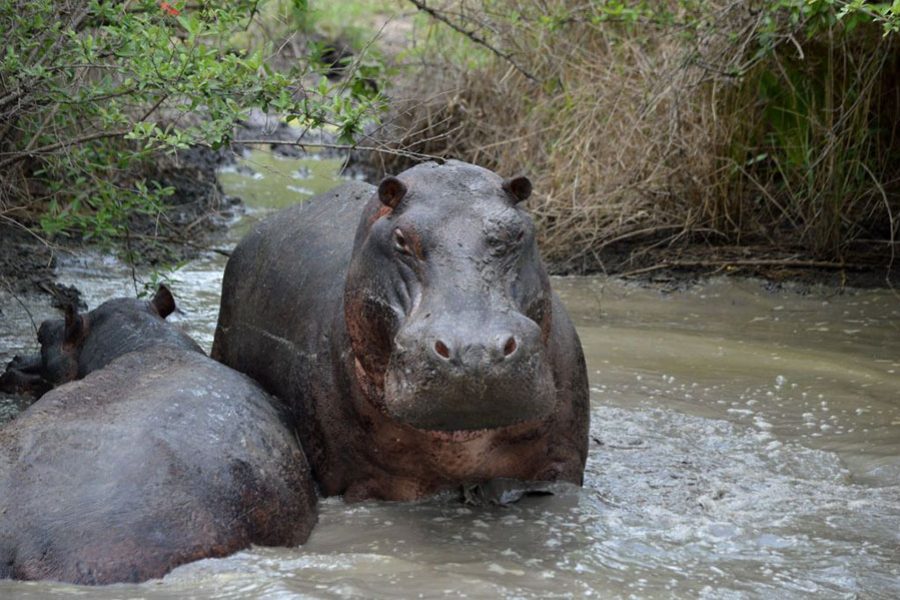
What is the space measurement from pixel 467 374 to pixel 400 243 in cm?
63

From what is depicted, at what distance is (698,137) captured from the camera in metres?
8.84

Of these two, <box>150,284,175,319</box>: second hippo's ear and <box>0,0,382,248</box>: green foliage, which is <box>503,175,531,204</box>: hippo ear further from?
<box>150,284,175,319</box>: second hippo's ear

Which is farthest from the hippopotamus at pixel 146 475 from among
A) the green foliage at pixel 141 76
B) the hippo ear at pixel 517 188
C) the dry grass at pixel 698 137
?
the dry grass at pixel 698 137

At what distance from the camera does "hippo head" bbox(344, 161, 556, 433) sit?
3.96 meters

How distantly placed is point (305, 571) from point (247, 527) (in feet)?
0.87

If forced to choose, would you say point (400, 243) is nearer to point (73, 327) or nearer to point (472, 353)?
point (472, 353)

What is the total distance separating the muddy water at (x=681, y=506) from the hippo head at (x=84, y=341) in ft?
2.71

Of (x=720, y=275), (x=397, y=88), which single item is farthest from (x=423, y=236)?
(x=397, y=88)

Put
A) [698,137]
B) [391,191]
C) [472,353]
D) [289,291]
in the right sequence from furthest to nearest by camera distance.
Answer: [698,137] < [289,291] < [391,191] < [472,353]

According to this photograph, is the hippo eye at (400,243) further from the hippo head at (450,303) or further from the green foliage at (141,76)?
the green foliage at (141,76)

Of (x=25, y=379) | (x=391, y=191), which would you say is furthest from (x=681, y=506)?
(x=25, y=379)

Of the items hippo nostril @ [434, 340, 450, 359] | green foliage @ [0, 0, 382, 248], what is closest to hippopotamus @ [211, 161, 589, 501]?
hippo nostril @ [434, 340, 450, 359]

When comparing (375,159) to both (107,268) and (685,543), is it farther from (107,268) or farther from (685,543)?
(685,543)

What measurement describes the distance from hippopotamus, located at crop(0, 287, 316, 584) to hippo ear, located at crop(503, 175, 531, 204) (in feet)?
3.53
